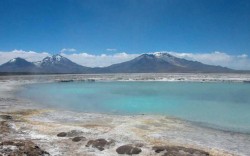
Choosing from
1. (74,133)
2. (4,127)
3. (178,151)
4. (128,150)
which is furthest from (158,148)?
(4,127)

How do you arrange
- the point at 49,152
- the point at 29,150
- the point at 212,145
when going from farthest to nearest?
the point at 212,145
the point at 49,152
the point at 29,150

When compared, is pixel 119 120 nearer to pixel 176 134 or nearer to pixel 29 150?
pixel 176 134

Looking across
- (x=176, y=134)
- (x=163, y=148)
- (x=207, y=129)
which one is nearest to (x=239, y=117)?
(x=207, y=129)

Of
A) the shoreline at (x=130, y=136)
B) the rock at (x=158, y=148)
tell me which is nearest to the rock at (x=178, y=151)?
the rock at (x=158, y=148)

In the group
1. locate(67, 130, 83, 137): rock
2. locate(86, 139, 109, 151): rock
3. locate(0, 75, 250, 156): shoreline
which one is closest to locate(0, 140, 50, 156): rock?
locate(0, 75, 250, 156): shoreline

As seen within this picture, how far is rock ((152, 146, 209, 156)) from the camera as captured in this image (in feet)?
60.0

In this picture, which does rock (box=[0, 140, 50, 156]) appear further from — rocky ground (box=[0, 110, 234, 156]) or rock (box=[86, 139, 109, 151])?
rock (box=[86, 139, 109, 151])

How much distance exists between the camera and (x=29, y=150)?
57.0 ft

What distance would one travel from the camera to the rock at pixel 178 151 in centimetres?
1828

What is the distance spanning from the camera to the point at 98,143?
2034 cm

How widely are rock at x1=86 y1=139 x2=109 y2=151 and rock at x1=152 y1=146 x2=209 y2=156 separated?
3.19 m

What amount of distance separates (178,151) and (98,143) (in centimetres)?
514

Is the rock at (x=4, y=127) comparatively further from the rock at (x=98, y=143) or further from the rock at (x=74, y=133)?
the rock at (x=98, y=143)

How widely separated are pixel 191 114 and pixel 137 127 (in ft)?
41.1
